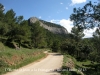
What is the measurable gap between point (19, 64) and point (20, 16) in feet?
142

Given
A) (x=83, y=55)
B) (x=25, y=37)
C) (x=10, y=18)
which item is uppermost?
(x=10, y=18)

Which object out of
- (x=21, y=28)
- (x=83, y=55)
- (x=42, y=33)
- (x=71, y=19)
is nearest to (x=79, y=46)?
(x=83, y=55)

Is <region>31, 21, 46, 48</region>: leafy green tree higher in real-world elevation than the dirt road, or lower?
higher

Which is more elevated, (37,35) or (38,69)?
(37,35)

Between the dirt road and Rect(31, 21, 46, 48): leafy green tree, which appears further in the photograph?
Rect(31, 21, 46, 48): leafy green tree

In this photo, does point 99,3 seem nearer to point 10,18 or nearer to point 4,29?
point 4,29

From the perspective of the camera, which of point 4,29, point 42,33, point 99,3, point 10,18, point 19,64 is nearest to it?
point 99,3

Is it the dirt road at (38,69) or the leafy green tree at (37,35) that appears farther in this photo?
the leafy green tree at (37,35)

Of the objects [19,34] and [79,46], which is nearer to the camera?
[19,34]

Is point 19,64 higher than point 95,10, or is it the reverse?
point 95,10

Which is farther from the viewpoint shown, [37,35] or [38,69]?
[37,35]

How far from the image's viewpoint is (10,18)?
55.9m

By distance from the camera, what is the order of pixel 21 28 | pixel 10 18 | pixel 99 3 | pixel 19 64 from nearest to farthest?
1. pixel 99 3
2. pixel 19 64
3. pixel 21 28
4. pixel 10 18

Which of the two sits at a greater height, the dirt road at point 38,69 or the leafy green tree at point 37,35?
the leafy green tree at point 37,35
